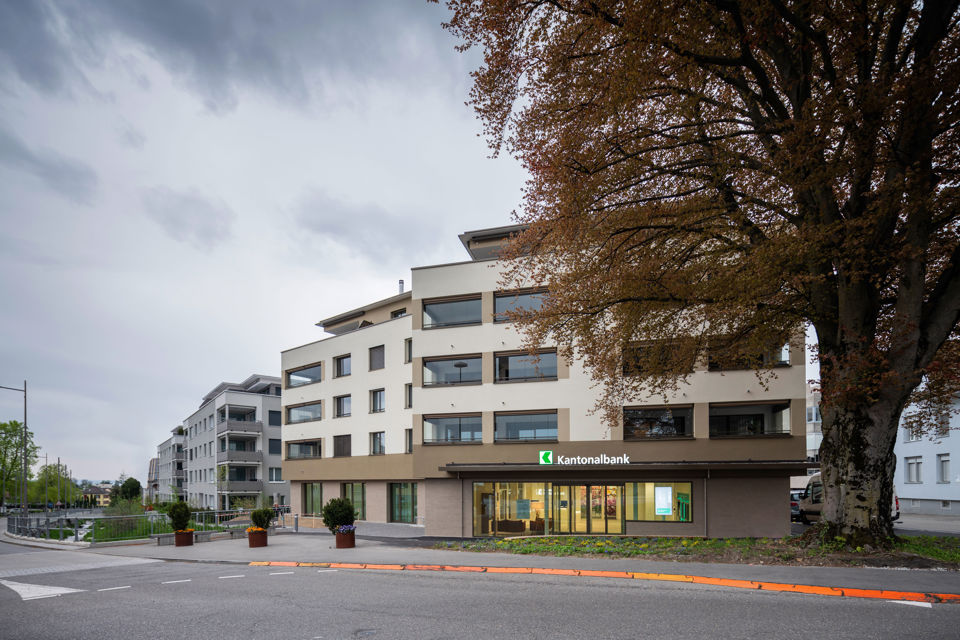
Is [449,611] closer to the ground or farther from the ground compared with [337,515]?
farther from the ground

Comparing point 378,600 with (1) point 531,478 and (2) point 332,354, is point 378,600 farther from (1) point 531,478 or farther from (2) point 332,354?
(2) point 332,354

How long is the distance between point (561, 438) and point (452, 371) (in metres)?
6.22

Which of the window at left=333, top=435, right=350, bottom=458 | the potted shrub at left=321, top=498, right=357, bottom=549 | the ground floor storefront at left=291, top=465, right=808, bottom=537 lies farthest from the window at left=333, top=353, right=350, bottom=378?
the potted shrub at left=321, top=498, right=357, bottom=549

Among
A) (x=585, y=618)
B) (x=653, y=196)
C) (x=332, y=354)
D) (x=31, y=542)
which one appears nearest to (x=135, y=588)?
(x=585, y=618)

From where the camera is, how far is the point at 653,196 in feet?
A: 50.5

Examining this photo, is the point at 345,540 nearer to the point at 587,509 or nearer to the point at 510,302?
the point at 587,509

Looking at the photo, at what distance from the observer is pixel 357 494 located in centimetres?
4100

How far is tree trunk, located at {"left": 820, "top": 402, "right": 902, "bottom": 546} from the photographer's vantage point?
12.8 m

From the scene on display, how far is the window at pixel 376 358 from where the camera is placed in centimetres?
4041

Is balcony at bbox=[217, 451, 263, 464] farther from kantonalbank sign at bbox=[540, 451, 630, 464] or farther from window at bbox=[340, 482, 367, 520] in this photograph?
kantonalbank sign at bbox=[540, 451, 630, 464]

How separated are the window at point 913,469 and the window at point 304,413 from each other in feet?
132

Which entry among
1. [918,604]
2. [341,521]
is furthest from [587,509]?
[918,604]

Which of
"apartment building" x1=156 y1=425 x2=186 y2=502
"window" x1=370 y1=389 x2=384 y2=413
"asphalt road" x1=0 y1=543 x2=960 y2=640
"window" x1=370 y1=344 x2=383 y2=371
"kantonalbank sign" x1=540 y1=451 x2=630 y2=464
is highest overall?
"window" x1=370 y1=344 x2=383 y2=371

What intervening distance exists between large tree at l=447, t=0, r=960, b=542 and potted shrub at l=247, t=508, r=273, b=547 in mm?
11425
